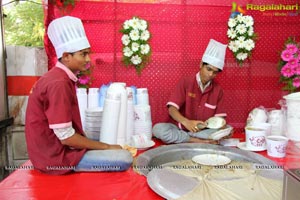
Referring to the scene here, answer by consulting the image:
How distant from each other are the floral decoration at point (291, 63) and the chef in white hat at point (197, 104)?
0.83 m

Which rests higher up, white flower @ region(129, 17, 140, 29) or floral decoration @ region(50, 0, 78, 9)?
floral decoration @ region(50, 0, 78, 9)

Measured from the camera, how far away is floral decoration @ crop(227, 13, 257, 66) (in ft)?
9.77

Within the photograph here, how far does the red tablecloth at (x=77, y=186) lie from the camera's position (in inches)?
61.5

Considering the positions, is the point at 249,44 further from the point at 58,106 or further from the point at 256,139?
the point at 58,106

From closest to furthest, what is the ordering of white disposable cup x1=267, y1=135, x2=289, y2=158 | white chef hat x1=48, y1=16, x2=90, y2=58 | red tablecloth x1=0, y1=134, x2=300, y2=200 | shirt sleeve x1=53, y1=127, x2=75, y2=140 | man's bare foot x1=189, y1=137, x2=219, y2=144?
1. red tablecloth x1=0, y1=134, x2=300, y2=200
2. shirt sleeve x1=53, y1=127, x2=75, y2=140
3. white chef hat x1=48, y1=16, x2=90, y2=58
4. white disposable cup x1=267, y1=135, x2=289, y2=158
5. man's bare foot x1=189, y1=137, x2=219, y2=144

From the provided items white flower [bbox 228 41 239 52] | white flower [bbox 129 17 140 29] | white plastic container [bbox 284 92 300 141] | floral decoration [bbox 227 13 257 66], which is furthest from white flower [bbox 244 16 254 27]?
white flower [bbox 129 17 140 29]

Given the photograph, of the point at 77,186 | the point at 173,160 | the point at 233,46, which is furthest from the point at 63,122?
the point at 233,46

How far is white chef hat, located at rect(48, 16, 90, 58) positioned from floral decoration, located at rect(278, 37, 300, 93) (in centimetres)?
222

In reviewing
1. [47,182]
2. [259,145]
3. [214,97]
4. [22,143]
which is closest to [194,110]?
[214,97]


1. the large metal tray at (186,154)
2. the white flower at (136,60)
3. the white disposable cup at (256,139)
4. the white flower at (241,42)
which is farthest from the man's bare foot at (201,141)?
the white flower at (241,42)

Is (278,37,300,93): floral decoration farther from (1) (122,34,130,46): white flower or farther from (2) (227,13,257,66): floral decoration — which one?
(1) (122,34,130,46): white flower

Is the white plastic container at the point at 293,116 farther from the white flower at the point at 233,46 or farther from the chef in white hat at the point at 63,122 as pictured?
the chef in white hat at the point at 63,122

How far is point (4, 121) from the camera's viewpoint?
282 centimetres

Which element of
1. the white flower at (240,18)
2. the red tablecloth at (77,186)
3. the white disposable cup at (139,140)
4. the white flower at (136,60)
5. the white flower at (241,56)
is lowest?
the red tablecloth at (77,186)
